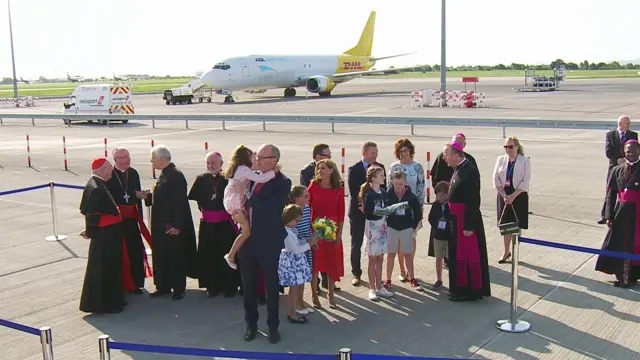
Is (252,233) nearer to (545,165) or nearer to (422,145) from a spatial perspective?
(545,165)

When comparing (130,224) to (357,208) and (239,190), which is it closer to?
(239,190)

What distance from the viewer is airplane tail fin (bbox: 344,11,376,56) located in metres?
67.7

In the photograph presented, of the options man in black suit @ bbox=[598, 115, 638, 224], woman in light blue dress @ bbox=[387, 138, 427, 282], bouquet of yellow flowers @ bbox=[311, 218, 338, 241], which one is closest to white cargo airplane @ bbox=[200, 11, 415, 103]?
man in black suit @ bbox=[598, 115, 638, 224]

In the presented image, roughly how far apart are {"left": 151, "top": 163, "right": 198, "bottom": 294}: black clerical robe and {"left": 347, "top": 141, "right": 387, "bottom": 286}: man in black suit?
1996 millimetres

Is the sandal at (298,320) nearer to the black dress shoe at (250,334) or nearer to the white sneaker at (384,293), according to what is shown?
the black dress shoe at (250,334)

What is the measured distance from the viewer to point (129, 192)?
830 centimetres

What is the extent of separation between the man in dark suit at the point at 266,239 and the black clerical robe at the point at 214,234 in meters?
1.47

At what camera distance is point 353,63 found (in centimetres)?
6619

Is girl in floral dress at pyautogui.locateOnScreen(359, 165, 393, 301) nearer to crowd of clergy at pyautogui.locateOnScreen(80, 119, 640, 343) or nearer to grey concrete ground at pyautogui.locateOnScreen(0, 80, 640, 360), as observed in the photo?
crowd of clergy at pyautogui.locateOnScreen(80, 119, 640, 343)

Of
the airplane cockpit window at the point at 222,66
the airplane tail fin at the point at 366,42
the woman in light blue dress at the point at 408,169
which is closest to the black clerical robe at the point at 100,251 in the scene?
the woman in light blue dress at the point at 408,169

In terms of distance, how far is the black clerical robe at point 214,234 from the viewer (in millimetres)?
7980

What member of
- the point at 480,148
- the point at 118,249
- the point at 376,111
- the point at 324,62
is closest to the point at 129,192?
the point at 118,249

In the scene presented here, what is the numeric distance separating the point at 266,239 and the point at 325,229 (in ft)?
3.06

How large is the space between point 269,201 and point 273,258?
585mm
